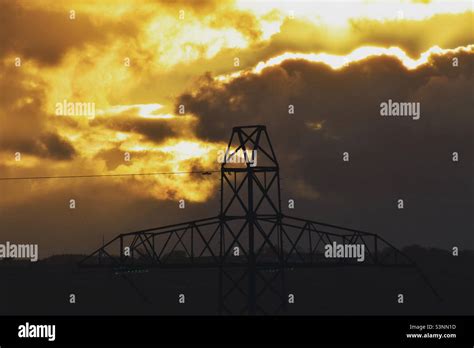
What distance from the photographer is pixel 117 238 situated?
118 meters

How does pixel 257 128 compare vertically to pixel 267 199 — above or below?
above
